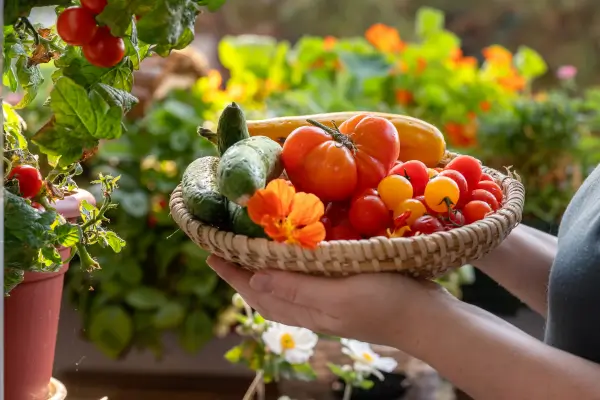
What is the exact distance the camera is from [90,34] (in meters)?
0.48

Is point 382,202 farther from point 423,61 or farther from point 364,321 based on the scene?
point 423,61

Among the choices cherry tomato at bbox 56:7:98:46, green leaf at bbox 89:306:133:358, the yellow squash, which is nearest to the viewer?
cherry tomato at bbox 56:7:98:46

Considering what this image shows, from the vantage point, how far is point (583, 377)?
2.14 feet

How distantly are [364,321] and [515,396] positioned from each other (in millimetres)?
149

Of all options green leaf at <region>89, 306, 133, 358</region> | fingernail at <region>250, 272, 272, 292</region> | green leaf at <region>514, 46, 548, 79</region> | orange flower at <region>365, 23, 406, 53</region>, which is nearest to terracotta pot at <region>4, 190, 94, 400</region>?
fingernail at <region>250, 272, 272, 292</region>

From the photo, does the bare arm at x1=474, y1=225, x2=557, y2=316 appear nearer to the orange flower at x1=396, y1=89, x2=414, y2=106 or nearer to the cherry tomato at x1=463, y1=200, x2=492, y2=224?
the cherry tomato at x1=463, y1=200, x2=492, y2=224

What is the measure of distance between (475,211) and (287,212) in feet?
0.67

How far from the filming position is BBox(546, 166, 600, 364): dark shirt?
70 cm

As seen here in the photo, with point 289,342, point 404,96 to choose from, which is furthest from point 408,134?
point 404,96

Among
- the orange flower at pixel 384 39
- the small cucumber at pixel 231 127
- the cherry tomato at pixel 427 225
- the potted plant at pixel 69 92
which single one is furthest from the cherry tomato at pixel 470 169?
the orange flower at pixel 384 39

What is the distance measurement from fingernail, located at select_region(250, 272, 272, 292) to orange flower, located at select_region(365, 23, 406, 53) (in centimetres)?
139

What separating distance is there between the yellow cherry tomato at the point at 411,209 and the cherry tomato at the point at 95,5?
315mm

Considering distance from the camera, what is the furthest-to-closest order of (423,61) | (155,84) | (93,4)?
(423,61), (155,84), (93,4)

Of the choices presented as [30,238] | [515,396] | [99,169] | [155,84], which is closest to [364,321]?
[515,396]
